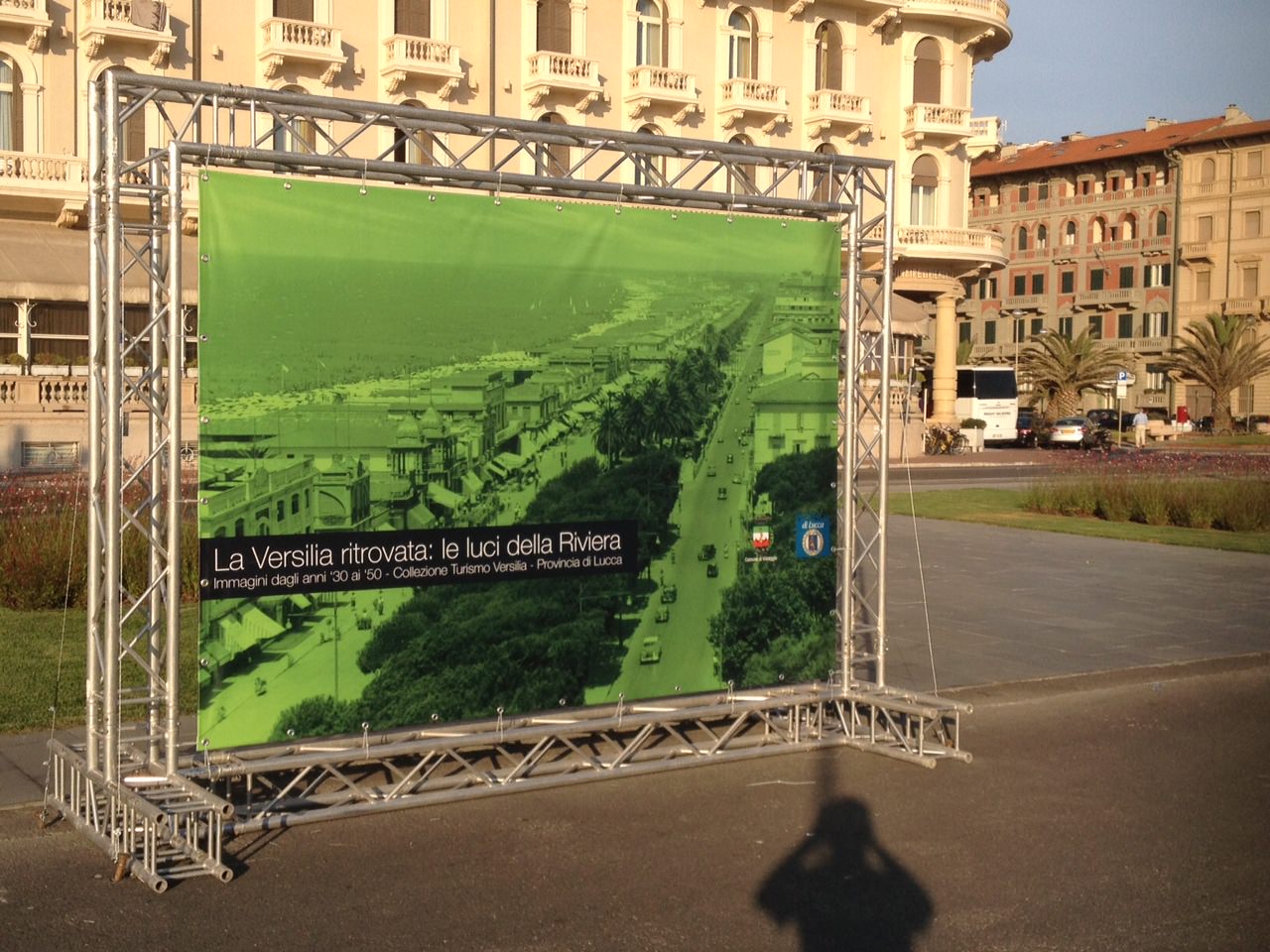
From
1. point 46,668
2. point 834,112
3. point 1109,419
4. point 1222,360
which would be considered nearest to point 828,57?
point 834,112

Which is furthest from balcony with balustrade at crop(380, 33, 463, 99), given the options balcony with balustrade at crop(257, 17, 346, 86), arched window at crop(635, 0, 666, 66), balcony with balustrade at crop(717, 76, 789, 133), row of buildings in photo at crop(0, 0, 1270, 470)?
balcony with balustrade at crop(717, 76, 789, 133)

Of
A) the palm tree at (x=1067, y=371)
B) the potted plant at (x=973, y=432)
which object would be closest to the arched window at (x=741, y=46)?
the potted plant at (x=973, y=432)

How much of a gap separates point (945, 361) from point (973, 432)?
2995 mm

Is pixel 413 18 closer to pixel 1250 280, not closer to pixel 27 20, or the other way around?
pixel 27 20

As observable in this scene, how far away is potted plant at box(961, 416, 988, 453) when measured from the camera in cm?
5769

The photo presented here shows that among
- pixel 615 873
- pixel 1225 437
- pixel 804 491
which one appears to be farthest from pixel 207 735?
pixel 1225 437

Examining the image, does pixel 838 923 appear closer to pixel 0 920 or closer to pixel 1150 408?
pixel 0 920

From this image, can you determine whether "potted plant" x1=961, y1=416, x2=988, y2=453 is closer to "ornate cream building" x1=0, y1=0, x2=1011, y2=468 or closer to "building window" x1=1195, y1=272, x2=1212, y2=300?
"ornate cream building" x1=0, y1=0, x2=1011, y2=468

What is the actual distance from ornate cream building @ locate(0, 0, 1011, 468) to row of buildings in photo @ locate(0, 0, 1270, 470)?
57 millimetres

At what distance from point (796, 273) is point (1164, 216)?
8845 cm

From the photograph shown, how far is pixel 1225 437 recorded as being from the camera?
6888cm

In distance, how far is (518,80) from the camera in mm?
43188

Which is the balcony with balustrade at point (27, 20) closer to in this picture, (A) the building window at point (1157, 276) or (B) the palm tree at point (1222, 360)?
(B) the palm tree at point (1222, 360)

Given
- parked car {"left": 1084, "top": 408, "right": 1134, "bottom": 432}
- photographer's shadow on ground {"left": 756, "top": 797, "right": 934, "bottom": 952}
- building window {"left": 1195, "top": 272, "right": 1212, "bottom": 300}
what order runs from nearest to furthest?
photographer's shadow on ground {"left": 756, "top": 797, "right": 934, "bottom": 952} < parked car {"left": 1084, "top": 408, "right": 1134, "bottom": 432} < building window {"left": 1195, "top": 272, "right": 1212, "bottom": 300}
